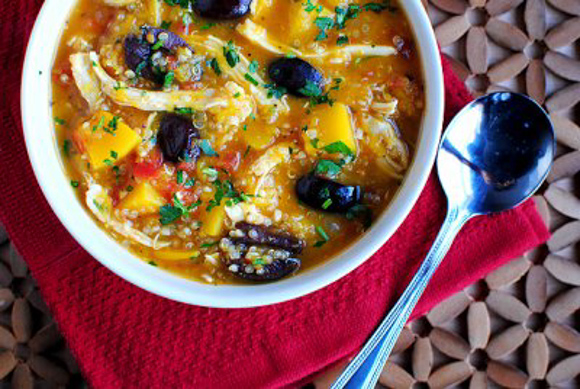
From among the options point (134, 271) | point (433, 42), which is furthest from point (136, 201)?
point (433, 42)

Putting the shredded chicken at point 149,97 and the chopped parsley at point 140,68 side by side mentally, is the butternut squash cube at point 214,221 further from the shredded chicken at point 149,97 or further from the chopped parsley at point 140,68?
the chopped parsley at point 140,68

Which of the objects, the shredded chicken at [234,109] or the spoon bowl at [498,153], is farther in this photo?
the spoon bowl at [498,153]

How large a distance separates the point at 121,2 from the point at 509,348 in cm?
256

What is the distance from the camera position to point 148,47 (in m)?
2.67

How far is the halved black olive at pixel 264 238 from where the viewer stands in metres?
2.70

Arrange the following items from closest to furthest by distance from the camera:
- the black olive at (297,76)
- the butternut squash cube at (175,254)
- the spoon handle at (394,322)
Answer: the black olive at (297,76)
the butternut squash cube at (175,254)
the spoon handle at (394,322)

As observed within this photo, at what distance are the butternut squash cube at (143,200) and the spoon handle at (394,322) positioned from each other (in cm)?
119

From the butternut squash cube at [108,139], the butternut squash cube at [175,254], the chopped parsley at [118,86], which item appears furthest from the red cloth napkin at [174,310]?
the chopped parsley at [118,86]

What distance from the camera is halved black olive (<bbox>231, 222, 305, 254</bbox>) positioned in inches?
106

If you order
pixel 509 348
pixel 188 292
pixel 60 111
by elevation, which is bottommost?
pixel 509 348

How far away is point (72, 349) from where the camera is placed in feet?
10.2

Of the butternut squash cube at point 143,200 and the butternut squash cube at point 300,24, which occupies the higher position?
the butternut squash cube at point 300,24

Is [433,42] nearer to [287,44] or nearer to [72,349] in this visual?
[287,44]

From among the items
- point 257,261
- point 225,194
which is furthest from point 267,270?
point 225,194
